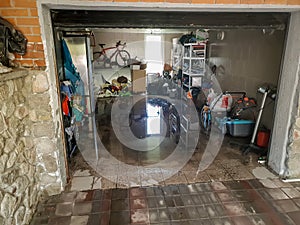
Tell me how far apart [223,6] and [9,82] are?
68.8 inches

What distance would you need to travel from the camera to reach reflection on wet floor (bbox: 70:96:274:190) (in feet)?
8.11

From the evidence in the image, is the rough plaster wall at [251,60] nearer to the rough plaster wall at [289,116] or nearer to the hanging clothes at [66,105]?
the rough plaster wall at [289,116]

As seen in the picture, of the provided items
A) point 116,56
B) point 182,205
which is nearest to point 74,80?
point 182,205

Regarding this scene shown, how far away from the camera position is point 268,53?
3.29 meters

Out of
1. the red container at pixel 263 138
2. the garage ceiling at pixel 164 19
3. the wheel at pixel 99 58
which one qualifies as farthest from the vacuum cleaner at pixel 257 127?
the wheel at pixel 99 58

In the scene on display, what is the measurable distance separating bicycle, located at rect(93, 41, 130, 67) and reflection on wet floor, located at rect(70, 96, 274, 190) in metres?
4.47

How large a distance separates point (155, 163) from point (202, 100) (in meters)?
2.45

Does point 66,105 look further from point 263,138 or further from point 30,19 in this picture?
point 263,138

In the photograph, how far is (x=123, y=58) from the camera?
7.96 m

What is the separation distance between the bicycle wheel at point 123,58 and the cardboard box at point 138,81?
1.46 m

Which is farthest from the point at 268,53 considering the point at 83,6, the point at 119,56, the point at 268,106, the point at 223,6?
the point at 119,56

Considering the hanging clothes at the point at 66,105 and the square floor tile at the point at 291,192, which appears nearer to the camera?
the square floor tile at the point at 291,192

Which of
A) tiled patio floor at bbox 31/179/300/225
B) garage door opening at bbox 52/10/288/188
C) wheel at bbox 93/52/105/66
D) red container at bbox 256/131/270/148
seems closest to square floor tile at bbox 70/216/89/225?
tiled patio floor at bbox 31/179/300/225

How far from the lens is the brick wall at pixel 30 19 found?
1754 mm
